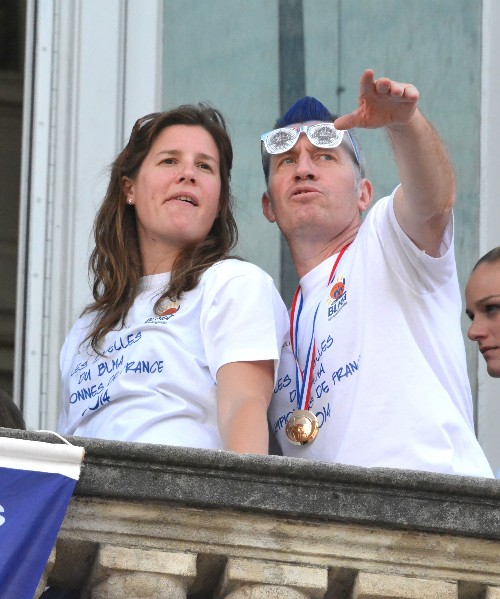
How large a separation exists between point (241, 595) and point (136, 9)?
3.16 meters

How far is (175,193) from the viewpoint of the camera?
6.36 m

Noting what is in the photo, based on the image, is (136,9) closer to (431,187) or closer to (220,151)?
(220,151)

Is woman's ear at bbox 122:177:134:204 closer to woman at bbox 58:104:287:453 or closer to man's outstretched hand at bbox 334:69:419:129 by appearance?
woman at bbox 58:104:287:453

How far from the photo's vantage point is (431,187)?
229 inches

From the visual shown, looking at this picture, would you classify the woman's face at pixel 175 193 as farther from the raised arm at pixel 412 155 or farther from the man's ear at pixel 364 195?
the raised arm at pixel 412 155

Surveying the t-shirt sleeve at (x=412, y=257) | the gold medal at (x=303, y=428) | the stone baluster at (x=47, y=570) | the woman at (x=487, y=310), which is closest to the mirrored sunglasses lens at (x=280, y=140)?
the t-shirt sleeve at (x=412, y=257)

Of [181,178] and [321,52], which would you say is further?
[321,52]

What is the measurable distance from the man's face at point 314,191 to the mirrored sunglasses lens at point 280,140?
2cm

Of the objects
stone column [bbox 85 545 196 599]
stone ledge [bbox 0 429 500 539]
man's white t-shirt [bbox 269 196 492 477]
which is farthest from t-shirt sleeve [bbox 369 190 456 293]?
stone column [bbox 85 545 196 599]

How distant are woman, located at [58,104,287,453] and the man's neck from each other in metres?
0.22

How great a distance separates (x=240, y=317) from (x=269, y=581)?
92cm

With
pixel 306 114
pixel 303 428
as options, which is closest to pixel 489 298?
pixel 306 114

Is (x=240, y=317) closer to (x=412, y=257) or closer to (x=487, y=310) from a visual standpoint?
(x=412, y=257)

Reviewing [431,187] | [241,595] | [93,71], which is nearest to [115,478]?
[241,595]
